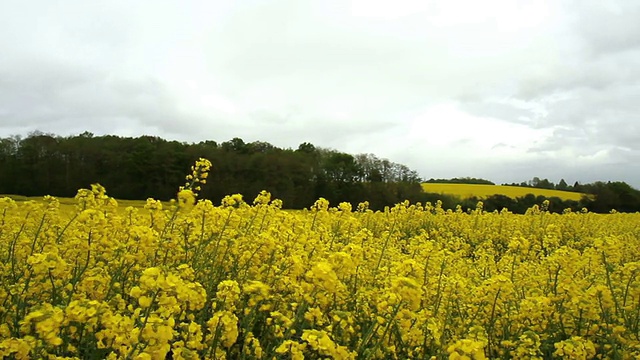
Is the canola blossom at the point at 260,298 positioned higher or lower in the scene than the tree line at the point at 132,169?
lower

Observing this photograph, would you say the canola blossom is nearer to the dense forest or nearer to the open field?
the open field

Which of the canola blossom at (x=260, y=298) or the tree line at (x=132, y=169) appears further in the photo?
the tree line at (x=132, y=169)

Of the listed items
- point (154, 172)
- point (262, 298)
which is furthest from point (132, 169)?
point (262, 298)

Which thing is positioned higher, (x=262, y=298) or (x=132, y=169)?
(x=132, y=169)

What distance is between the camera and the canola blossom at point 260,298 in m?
2.47

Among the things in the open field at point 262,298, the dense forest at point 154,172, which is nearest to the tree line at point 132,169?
the dense forest at point 154,172

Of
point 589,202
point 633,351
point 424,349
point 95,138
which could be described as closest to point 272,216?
point 424,349

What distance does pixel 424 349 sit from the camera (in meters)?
3.67

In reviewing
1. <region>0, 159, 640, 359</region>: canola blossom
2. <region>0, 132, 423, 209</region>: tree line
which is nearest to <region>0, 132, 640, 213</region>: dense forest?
<region>0, 132, 423, 209</region>: tree line

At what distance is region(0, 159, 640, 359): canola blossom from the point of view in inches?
97.4

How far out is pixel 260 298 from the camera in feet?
9.32

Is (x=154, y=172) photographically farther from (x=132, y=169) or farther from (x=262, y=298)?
(x=262, y=298)

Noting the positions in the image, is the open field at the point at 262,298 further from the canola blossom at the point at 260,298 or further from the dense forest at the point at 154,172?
the dense forest at the point at 154,172

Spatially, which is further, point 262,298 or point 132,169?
point 132,169
